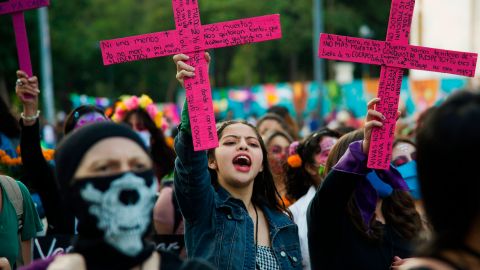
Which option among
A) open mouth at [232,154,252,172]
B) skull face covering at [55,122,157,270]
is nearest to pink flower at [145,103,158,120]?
open mouth at [232,154,252,172]

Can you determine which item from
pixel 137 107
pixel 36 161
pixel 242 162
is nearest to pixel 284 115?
pixel 137 107

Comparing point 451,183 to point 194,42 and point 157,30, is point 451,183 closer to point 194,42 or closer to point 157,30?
point 194,42

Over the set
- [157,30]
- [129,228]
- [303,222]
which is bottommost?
[303,222]

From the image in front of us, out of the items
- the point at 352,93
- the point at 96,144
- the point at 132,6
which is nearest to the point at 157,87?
the point at 132,6

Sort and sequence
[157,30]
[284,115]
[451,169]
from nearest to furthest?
[451,169] → [284,115] → [157,30]

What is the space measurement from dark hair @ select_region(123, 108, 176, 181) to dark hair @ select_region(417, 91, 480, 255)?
3989 millimetres

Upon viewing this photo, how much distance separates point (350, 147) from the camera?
3.35 m

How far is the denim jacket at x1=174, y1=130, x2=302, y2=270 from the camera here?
10.8 feet

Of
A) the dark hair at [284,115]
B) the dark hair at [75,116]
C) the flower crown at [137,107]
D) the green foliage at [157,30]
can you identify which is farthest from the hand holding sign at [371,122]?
Answer: the green foliage at [157,30]

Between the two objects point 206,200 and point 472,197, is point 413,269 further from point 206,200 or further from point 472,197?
point 206,200

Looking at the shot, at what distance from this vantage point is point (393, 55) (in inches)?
138

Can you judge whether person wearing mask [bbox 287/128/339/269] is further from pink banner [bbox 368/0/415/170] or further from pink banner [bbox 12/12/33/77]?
pink banner [bbox 12/12/33/77]

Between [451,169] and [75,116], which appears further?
[75,116]

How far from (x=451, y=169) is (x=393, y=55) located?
161cm
